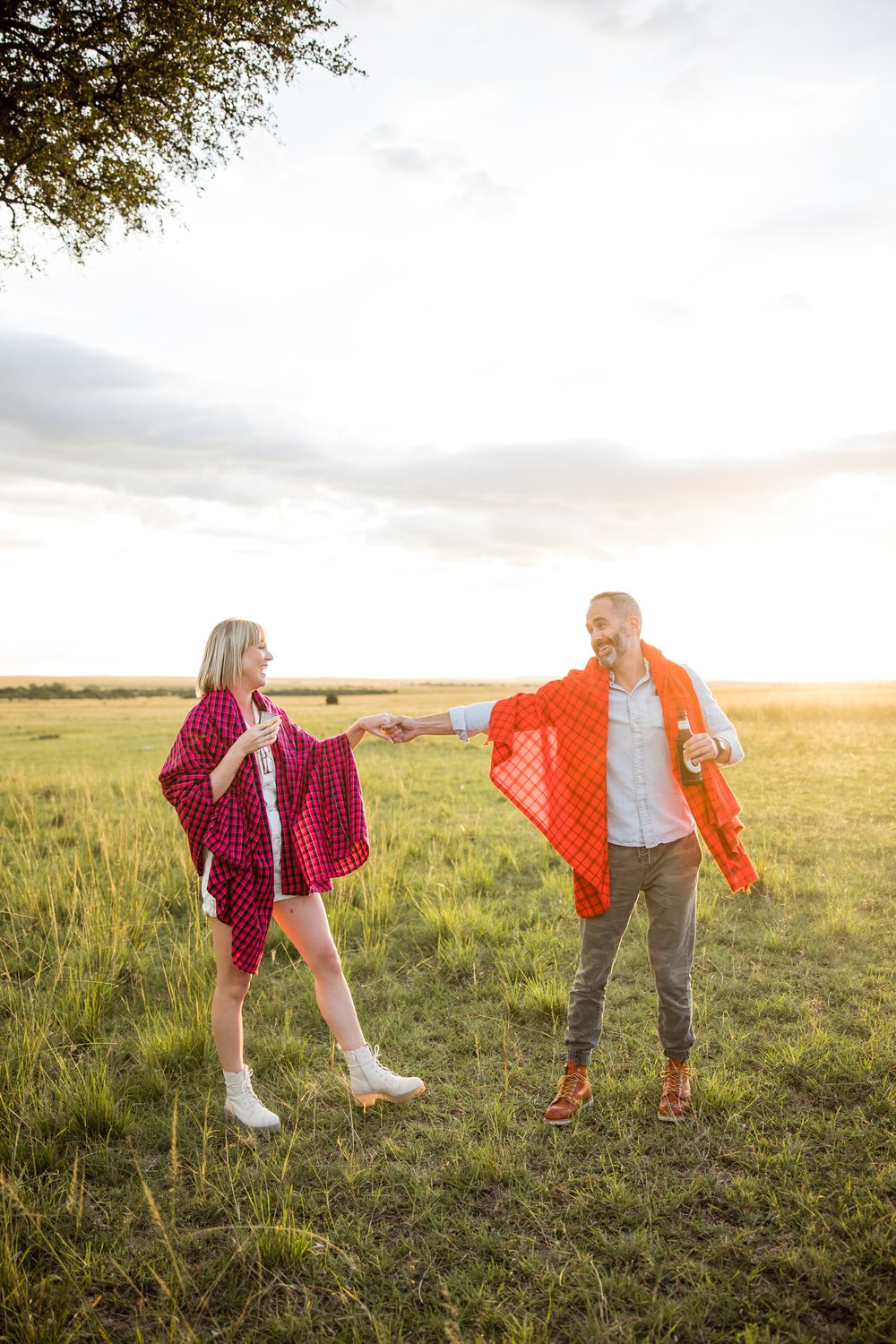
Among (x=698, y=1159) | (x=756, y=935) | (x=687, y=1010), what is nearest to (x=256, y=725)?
(x=687, y=1010)

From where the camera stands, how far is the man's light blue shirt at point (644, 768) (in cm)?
439

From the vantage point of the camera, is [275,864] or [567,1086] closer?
[275,864]

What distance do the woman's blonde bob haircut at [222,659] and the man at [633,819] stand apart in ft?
6.02

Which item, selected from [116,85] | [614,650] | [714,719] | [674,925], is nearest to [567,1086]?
[674,925]

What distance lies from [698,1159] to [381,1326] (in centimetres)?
183

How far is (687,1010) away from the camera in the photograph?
4.45 m

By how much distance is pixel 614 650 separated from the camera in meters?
4.47

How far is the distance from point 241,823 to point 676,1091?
2.82 m

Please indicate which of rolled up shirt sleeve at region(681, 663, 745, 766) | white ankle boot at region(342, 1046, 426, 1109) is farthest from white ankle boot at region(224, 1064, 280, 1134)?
rolled up shirt sleeve at region(681, 663, 745, 766)

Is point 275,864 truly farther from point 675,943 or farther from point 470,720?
point 675,943

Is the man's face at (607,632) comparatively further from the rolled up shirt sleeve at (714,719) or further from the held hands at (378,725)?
the held hands at (378,725)

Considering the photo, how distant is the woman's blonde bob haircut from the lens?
4.41 m

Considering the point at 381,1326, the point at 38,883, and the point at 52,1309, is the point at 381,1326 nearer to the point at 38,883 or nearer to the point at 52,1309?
the point at 52,1309

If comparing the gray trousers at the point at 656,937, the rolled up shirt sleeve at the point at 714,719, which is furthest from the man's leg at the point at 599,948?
the rolled up shirt sleeve at the point at 714,719
